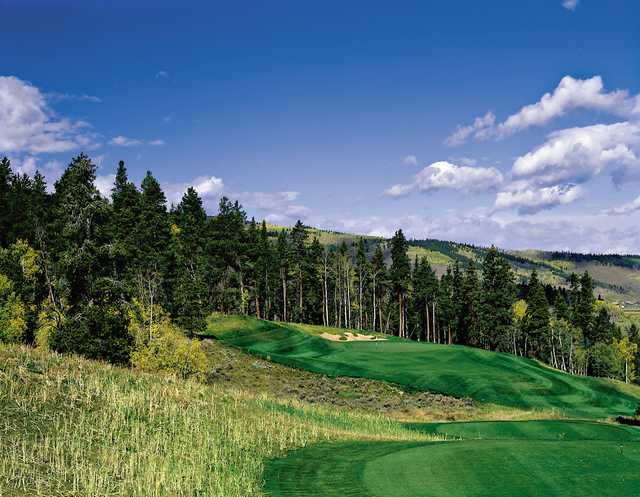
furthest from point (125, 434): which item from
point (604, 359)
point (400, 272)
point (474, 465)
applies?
point (604, 359)

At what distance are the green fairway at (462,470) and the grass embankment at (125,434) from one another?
4.57ft

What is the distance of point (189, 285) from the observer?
53.3m

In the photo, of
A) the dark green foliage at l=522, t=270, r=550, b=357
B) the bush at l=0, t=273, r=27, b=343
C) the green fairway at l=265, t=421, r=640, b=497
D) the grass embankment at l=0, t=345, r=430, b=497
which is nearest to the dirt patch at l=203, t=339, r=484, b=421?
the bush at l=0, t=273, r=27, b=343

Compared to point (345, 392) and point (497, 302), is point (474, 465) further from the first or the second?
point (497, 302)

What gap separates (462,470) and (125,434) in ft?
34.3

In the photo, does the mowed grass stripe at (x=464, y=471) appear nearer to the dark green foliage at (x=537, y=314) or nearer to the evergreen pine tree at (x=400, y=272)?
the evergreen pine tree at (x=400, y=272)

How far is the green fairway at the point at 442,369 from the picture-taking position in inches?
2050

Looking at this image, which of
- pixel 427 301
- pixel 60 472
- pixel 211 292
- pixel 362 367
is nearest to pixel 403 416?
pixel 362 367

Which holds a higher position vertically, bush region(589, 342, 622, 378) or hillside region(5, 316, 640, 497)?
hillside region(5, 316, 640, 497)

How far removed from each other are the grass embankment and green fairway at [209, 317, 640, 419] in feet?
94.1

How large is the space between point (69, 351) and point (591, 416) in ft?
145

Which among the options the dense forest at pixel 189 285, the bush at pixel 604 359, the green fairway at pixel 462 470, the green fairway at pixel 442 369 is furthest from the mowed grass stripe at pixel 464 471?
the bush at pixel 604 359

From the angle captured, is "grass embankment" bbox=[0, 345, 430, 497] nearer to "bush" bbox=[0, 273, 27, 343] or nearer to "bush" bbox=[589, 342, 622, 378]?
"bush" bbox=[0, 273, 27, 343]

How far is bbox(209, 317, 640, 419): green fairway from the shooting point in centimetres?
5206
